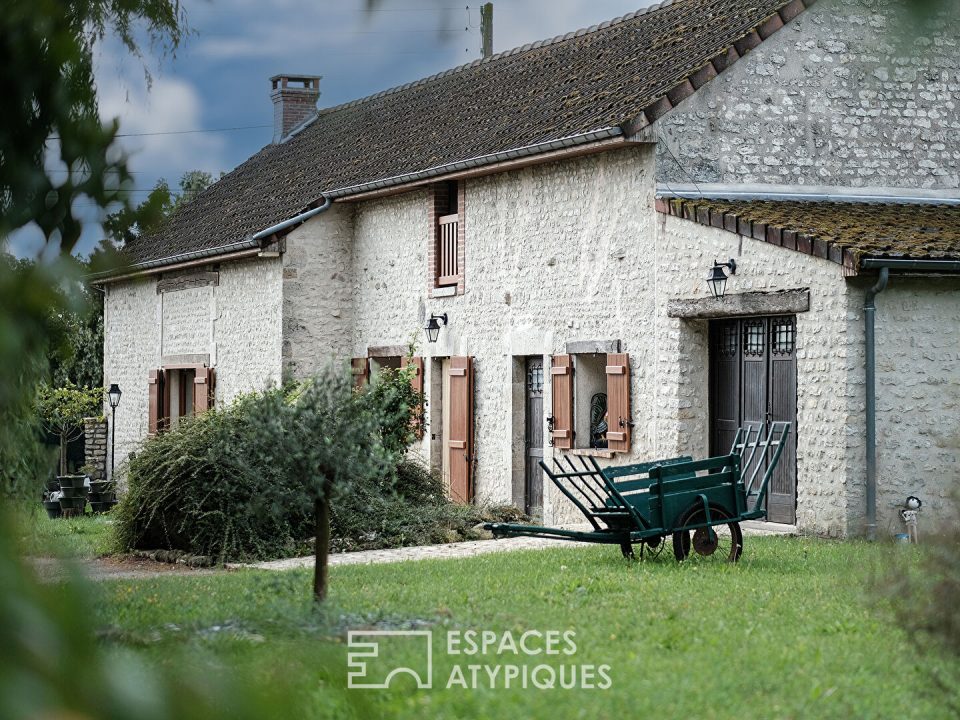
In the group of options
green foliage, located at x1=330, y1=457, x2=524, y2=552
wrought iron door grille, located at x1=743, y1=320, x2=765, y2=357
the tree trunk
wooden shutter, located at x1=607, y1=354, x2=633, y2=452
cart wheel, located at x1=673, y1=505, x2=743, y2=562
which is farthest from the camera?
wooden shutter, located at x1=607, y1=354, x2=633, y2=452

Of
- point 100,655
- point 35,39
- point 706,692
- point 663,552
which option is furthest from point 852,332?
point 100,655

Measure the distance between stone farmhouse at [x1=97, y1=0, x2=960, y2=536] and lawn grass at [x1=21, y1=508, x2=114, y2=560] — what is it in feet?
8.55

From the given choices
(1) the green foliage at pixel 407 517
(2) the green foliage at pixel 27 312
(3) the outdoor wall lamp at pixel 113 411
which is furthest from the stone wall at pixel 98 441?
(2) the green foliage at pixel 27 312

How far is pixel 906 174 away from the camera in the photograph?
14797 mm

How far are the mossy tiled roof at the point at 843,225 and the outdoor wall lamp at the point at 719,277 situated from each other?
361mm

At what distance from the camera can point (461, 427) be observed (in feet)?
55.7

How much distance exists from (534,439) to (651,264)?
3.14 metres

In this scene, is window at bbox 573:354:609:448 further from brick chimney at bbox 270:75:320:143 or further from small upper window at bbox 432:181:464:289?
brick chimney at bbox 270:75:320:143

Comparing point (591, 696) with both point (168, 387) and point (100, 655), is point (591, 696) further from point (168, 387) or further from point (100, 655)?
point (168, 387)

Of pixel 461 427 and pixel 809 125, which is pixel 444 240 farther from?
pixel 809 125

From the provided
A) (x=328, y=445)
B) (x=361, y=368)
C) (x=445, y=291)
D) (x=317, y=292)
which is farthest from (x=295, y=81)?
(x=328, y=445)

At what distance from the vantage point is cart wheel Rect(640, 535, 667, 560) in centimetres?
1022

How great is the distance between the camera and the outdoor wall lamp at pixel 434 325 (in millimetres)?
17406

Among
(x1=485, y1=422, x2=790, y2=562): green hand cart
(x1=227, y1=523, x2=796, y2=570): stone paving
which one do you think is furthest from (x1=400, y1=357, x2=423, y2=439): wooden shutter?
(x1=485, y1=422, x2=790, y2=562): green hand cart
